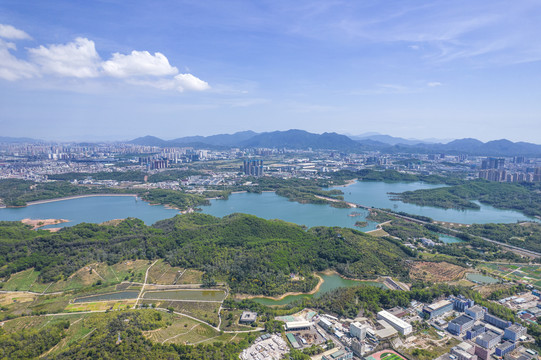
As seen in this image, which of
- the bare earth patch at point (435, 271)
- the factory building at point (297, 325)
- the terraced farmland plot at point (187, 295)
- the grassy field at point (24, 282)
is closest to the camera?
the factory building at point (297, 325)

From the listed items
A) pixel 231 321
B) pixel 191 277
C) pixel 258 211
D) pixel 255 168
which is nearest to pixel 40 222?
pixel 191 277

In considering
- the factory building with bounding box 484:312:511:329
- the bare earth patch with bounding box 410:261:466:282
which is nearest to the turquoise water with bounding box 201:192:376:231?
the bare earth patch with bounding box 410:261:466:282

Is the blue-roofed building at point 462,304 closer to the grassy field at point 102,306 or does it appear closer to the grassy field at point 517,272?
the grassy field at point 517,272

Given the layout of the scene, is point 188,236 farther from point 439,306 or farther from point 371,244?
point 439,306

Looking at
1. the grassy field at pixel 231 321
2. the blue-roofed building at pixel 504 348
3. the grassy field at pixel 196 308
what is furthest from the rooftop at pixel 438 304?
the grassy field at pixel 196 308

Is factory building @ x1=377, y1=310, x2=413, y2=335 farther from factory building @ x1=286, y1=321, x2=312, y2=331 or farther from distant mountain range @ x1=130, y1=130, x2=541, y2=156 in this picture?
distant mountain range @ x1=130, y1=130, x2=541, y2=156
